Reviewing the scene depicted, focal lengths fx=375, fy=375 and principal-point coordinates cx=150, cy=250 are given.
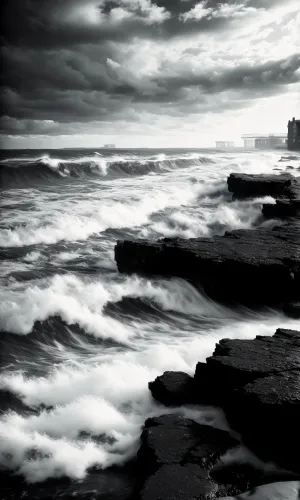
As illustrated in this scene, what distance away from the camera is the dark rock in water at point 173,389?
14.1 feet

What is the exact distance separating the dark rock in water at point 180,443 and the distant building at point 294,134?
71.0m

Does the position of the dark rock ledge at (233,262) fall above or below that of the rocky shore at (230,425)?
above

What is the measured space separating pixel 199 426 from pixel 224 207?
1367cm

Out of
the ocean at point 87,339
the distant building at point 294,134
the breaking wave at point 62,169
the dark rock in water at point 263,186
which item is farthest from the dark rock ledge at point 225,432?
the distant building at point 294,134

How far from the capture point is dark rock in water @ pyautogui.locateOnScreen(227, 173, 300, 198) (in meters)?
17.0

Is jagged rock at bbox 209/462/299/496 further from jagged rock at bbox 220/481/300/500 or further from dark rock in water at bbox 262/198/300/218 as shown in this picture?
dark rock in water at bbox 262/198/300/218

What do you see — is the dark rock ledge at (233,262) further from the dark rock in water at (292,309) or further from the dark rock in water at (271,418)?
the dark rock in water at (271,418)

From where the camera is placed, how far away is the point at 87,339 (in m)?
6.60

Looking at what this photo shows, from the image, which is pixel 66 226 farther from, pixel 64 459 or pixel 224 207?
pixel 64 459

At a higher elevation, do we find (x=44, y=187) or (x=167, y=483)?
(x=44, y=187)

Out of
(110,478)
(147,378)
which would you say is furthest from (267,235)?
(110,478)

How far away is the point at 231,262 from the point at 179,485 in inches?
211

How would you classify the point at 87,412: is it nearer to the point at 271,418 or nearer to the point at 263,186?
the point at 271,418

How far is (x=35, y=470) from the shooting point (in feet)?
11.8
